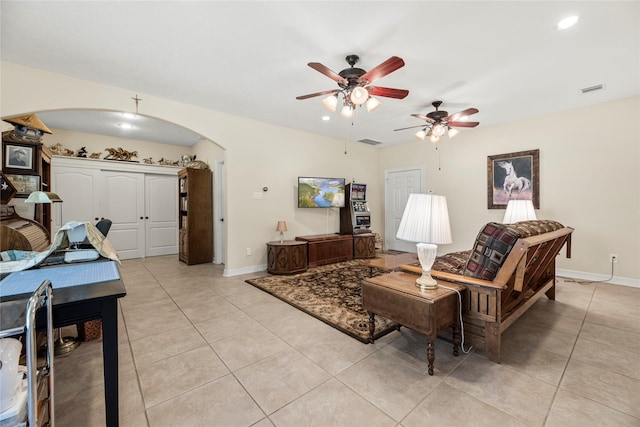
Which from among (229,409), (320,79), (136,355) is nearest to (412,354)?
(229,409)

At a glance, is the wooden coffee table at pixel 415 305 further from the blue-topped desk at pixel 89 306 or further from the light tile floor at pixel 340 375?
the blue-topped desk at pixel 89 306

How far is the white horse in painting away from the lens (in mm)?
4484

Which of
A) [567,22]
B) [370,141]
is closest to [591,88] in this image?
[567,22]

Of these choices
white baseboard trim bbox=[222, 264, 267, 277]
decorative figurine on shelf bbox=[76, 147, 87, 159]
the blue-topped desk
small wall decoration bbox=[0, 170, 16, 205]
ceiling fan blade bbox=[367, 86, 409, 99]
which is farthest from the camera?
decorative figurine on shelf bbox=[76, 147, 87, 159]

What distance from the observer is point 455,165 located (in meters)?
5.37

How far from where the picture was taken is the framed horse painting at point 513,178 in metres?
4.38

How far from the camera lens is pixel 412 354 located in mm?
2051

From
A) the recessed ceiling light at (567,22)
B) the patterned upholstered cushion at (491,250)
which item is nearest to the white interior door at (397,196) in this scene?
the recessed ceiling light at (567,22)

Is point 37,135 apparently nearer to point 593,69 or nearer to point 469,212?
point 593,69

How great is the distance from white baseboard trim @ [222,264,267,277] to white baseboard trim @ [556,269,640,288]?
500 cm

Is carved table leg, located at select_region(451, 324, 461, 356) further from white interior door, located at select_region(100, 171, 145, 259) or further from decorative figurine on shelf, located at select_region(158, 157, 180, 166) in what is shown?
decorative figurine on shelf, located at select_region(158, 157, 180, 166)

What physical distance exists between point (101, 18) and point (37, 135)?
72.1 inches

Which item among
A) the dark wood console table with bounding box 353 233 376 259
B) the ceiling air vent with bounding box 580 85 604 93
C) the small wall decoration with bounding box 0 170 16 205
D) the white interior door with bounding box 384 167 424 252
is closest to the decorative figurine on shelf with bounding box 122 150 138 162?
the small wall decoration with bounding box 0 170 16 205

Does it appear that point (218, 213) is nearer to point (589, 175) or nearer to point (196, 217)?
point (196, 217)
